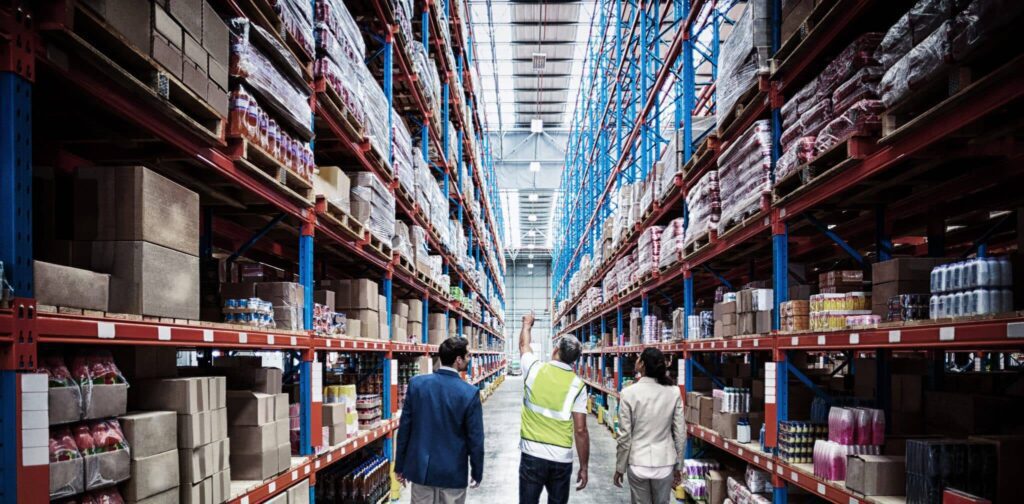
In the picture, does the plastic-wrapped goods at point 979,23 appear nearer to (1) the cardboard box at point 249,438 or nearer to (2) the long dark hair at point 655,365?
(2) the long dark hair at point 655,365

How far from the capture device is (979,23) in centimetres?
291

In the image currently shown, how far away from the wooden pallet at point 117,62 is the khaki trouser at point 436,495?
2829 mm

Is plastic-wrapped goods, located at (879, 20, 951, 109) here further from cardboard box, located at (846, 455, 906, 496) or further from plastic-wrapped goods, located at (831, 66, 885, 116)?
cardboard box, located at (846, 455, 906, 496)

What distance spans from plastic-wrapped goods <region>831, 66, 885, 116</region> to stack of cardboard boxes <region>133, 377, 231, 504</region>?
4.15 m

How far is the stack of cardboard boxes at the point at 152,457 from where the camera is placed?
284cm

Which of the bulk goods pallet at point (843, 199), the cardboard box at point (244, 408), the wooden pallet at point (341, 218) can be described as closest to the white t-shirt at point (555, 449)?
the bulk goods pallet at point (843, 199)

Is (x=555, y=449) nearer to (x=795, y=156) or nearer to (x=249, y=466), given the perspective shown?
(x=249, y=466)

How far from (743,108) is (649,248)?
3.77 metres

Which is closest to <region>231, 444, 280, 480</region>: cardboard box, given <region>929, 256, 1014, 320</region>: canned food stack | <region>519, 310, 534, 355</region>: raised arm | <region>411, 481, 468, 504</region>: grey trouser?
<region>411, 481, 468, 504</region>: grey trouser

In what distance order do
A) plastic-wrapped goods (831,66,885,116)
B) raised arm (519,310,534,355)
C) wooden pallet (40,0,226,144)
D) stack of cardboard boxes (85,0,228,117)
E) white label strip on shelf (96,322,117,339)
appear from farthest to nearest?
raised arm (519,310,534,355), plastic-wrapped goods (831,66,885,116), stack of cardboard boxes (85,0,228,117), white label strip on shelf (96,322,117,339), wooden pallet (40,0,226,144)

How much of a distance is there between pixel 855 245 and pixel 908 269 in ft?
13.5

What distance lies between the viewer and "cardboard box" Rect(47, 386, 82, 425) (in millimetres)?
2496

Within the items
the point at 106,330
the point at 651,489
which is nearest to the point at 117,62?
the point at 106,330

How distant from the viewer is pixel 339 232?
5.86m
